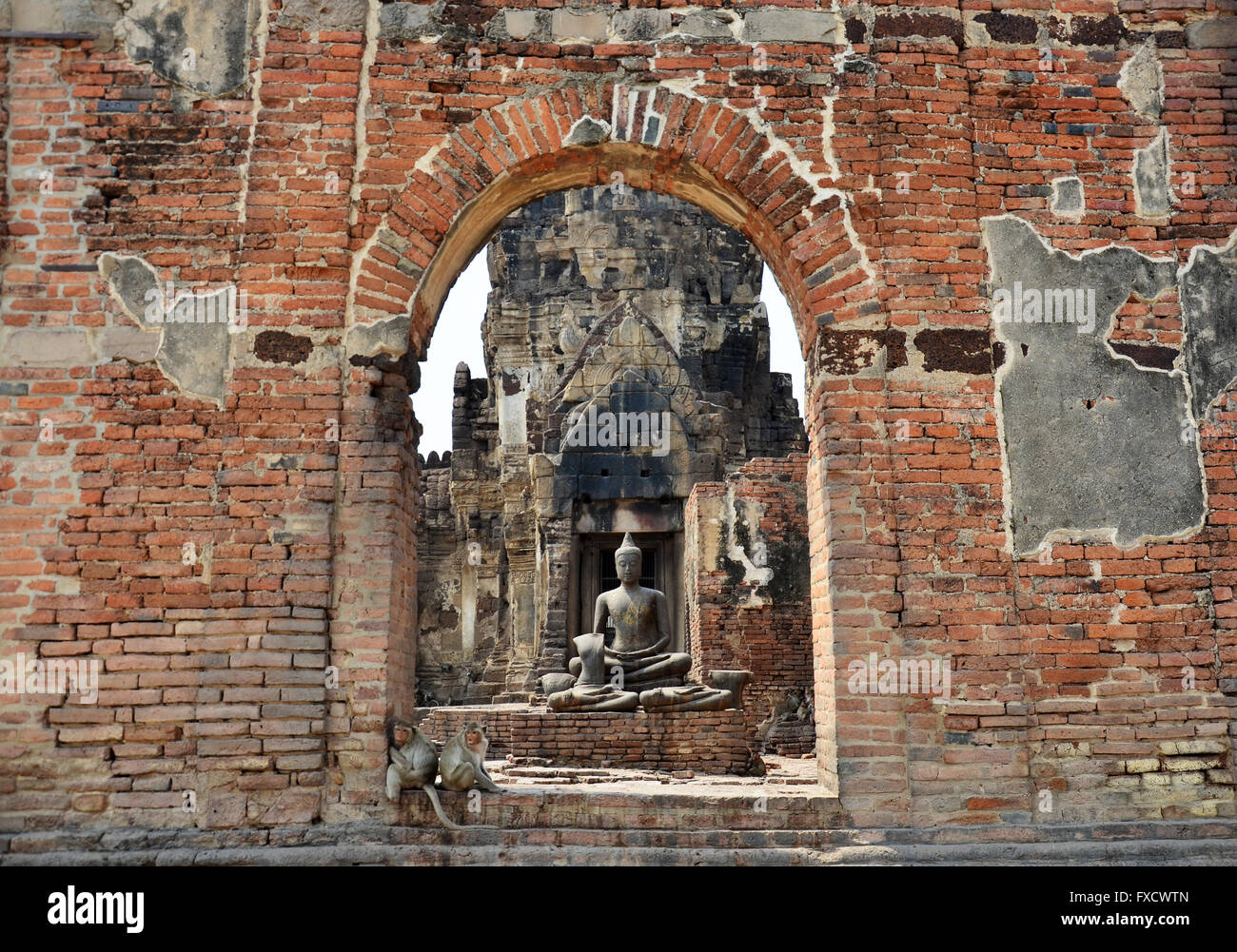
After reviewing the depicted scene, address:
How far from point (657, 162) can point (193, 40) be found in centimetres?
291

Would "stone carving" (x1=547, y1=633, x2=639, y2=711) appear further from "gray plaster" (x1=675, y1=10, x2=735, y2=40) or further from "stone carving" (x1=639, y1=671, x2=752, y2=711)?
"gray plaster" (x1=675, y1=10, x2=735, y2=40)

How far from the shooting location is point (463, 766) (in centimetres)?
588

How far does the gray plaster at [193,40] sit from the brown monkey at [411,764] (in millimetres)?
3973

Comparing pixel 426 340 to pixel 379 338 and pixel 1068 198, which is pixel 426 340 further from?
pixel 1068 198

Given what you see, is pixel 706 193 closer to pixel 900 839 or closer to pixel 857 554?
pixel 857 554

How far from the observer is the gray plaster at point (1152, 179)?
6.28m

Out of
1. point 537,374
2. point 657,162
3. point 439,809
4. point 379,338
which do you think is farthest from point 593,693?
point 537,374

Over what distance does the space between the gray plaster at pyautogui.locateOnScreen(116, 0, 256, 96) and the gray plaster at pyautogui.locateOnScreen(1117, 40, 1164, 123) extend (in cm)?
541

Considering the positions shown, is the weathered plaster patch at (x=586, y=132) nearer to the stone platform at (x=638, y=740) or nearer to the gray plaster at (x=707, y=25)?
the gray plaster at (x=707, y=25)

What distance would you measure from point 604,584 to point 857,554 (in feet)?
35.4

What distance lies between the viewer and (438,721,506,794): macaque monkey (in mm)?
5867

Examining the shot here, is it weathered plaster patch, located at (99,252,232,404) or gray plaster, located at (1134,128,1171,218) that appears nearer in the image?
weathered plaster patch, located at (99,252,232,404)

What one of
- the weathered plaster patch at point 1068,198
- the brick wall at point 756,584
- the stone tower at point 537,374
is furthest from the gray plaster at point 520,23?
the stone tower at point 537,374

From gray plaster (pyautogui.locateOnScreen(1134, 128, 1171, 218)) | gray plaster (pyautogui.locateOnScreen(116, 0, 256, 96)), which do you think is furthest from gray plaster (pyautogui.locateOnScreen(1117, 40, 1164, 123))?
gray plaster (pyautogui.locateOnScreen(116, 0, 256, 96))
